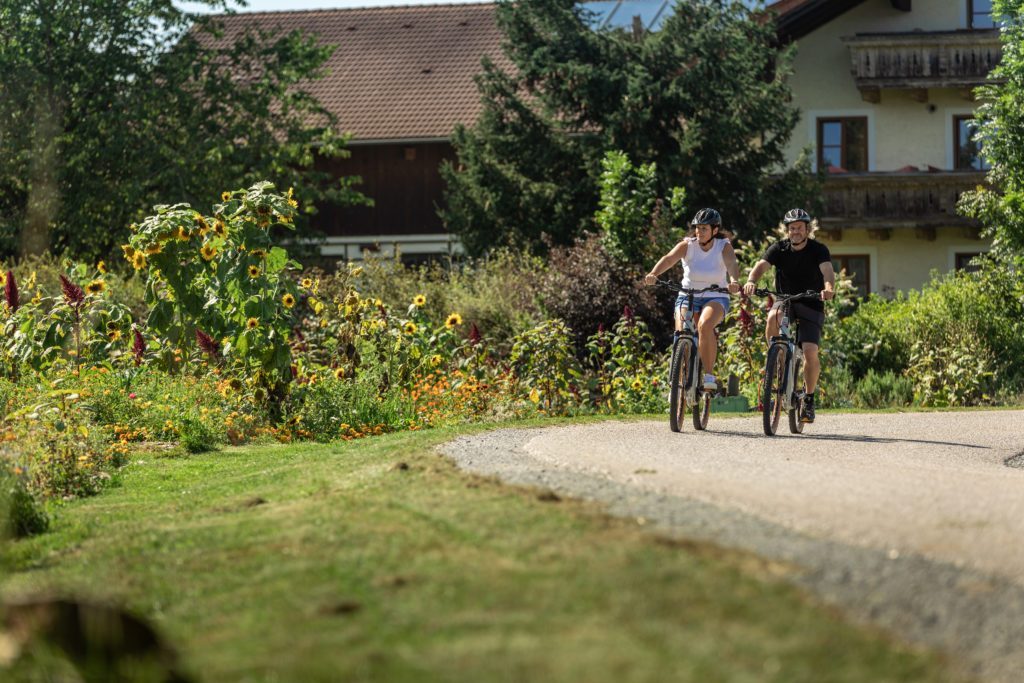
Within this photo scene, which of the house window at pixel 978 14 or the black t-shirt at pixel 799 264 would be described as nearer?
the black t-shirt at pixel 799 264

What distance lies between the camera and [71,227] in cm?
3216

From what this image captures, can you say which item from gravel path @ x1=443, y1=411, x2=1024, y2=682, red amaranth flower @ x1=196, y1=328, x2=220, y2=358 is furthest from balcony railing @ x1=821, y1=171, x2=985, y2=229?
red amaranth flower @ x1=196, y1=328, x2=220, y2=358

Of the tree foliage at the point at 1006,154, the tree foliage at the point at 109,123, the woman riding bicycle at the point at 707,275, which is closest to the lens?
the woman riding bicycle at the point at 707,275

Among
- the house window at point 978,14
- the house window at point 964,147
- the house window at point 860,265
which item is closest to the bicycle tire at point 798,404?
the house window at point 860,265

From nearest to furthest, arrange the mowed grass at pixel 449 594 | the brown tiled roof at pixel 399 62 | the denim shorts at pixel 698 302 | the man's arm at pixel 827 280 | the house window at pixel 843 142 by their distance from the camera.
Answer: the mowed grass at pixel 449 594, the man's arm at pixel 827 280, the denim shorts at pixel 698 302, the house window at pixel 843 142, the brown tiled roof at pixel 399 62

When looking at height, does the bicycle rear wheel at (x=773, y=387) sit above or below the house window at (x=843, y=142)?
below

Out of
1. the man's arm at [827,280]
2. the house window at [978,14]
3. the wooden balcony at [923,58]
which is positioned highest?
the house window at [978,14]

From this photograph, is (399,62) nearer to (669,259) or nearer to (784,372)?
(669,259)

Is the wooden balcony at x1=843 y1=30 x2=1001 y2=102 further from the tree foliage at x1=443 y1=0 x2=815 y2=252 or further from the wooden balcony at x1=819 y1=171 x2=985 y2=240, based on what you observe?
the tree foliage at x1=443 y1=0 x2=815 y2=252

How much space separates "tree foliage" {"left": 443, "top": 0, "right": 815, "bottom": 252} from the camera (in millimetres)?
28312

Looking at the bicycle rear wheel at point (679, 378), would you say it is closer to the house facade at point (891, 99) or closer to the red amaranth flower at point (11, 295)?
A: the red amaranth flower at point (11, 295)

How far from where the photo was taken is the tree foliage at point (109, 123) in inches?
1270

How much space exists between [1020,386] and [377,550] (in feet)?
47.3

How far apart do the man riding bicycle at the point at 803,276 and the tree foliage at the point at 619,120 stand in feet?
51.9
